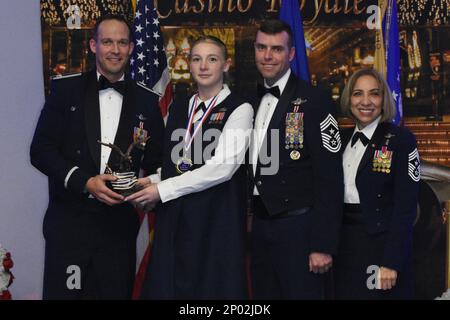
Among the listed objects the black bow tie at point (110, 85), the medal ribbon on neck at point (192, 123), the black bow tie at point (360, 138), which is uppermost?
the black bow tie at point (110, 85)

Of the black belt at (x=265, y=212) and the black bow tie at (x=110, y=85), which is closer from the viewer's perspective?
the black belt at (x=265, y=212)

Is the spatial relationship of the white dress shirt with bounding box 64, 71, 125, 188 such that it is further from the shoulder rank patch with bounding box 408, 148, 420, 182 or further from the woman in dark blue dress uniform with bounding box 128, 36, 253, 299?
the shoulder rank patch with bounding box 408, 148, 420, 182

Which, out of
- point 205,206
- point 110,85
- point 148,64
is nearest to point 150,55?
point 148,64

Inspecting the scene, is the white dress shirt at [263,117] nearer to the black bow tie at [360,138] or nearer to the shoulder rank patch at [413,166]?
the black bow tie at [360,138]

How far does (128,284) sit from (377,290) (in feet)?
4.41

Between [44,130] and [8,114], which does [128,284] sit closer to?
[44,130]

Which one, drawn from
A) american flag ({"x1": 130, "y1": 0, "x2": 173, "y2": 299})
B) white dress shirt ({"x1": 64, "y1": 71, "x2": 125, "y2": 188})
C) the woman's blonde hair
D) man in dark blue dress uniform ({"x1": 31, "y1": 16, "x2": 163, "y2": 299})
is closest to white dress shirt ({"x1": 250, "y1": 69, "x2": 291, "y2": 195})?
the woman's blonde hair

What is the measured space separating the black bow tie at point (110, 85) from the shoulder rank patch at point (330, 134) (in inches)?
44.5

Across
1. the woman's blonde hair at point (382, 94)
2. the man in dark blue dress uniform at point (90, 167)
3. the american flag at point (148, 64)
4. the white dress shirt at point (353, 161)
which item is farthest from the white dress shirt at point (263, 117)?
the american flag at point (148, 64)

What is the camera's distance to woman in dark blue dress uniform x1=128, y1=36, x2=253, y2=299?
11.4 ft

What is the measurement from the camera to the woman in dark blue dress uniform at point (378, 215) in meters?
3.57

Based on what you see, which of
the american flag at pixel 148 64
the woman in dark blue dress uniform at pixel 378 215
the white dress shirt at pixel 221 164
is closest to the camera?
the white dress shirt at pixel 221 164

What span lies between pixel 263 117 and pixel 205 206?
0.59 m

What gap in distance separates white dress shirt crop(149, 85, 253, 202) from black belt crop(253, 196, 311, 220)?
0.71 ft
